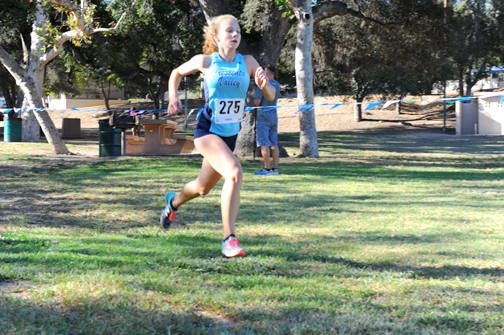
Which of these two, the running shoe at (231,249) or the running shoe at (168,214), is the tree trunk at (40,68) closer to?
the running shoe at (168,214)

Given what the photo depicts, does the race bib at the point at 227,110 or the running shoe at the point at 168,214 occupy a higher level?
the race bib at the point at 227,110

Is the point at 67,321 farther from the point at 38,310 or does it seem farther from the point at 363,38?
the point at 363,38

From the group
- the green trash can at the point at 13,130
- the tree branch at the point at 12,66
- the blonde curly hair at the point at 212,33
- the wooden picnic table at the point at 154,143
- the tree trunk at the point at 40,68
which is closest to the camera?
the blonde curly hair at the point at 212,33

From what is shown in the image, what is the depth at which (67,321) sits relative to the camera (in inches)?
113

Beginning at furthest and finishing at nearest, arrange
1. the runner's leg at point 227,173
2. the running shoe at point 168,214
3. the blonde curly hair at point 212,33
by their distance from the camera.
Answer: the running shoe at point 168,214 → the blonde curly hair at point 212,33 → the runner's leg at point 227,173

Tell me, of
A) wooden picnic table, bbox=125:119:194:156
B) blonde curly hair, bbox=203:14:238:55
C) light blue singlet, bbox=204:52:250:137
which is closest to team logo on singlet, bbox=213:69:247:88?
light blue singlet, bbox=204:52:250:137

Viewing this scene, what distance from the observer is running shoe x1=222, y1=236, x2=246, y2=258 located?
14.3 feet

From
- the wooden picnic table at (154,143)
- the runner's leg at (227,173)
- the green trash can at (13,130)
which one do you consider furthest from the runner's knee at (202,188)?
the green trash can at (13,130)

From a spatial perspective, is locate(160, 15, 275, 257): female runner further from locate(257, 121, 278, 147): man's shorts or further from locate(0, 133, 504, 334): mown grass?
locate(257, 121, 278, 147): man's shorts

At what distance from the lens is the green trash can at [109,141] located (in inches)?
564

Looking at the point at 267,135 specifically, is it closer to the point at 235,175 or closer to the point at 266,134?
the point at 266,134

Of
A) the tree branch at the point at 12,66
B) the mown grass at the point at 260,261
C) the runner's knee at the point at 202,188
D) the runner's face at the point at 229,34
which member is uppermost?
the tree branch at the point at 12,66

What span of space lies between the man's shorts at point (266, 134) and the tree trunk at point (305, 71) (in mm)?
4046

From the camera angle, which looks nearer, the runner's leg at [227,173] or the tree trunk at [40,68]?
the runner's leg at [227,173]
